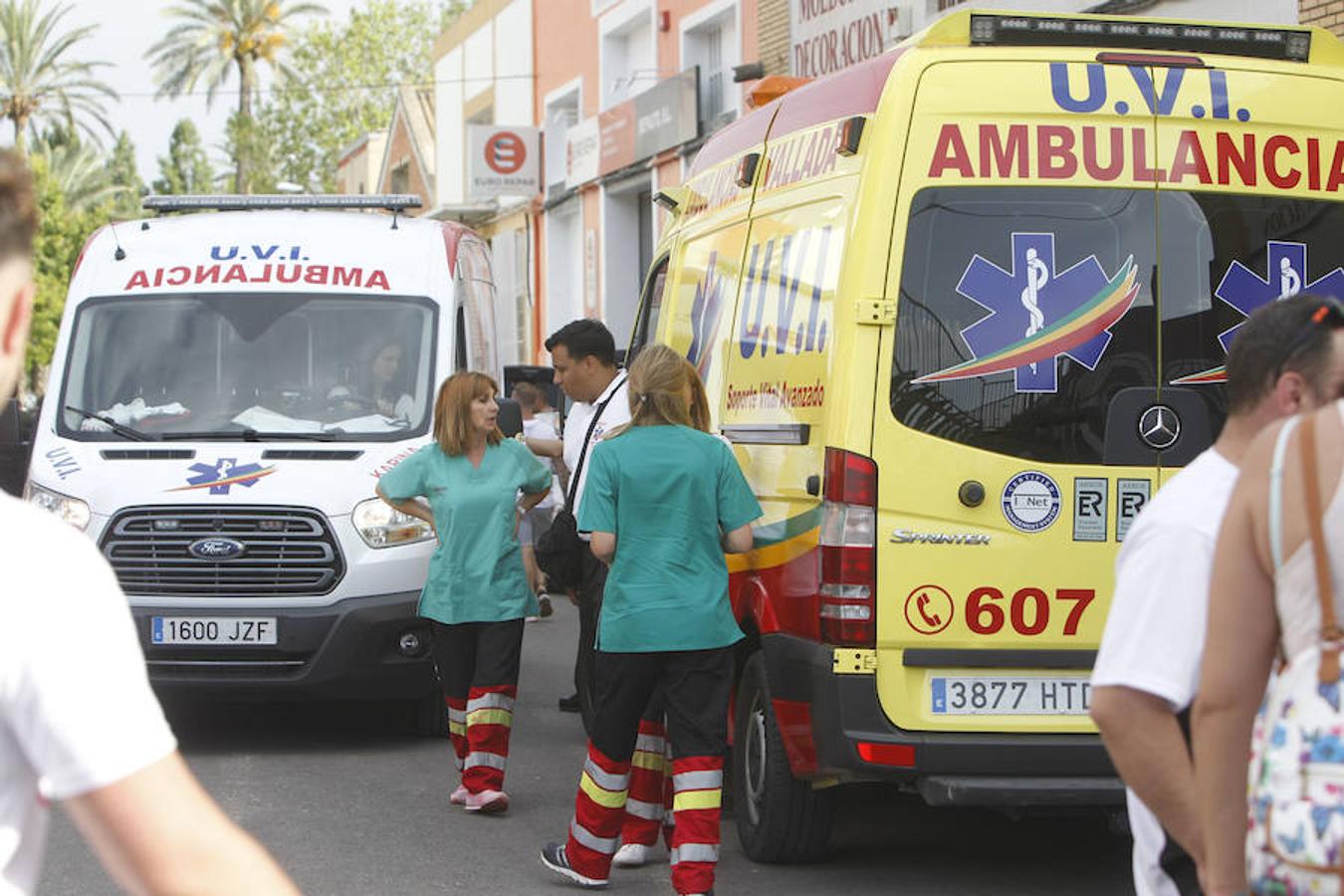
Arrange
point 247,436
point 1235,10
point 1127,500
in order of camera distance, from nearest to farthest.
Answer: point 1127,500
point 247,436
point 1235,10

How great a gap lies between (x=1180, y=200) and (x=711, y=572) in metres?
1.74

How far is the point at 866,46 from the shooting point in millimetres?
17266

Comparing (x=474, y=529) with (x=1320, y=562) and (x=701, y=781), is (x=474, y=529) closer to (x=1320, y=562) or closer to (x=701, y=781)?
(x=701, y=781)

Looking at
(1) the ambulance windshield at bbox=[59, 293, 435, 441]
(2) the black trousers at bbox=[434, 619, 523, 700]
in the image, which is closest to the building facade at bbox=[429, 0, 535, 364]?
(1) the ambulance windshield at bbox=[59, 293, 435, 441]

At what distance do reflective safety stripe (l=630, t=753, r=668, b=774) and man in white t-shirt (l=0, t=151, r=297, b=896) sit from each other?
4.79 meters

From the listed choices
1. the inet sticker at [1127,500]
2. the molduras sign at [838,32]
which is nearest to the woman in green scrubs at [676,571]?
the inet sticker at [1127,500]

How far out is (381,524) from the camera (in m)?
8.94

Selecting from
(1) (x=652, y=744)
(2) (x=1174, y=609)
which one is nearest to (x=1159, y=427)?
(1) (x=652, y=744)

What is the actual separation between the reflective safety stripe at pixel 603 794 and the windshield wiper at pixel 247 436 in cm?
332

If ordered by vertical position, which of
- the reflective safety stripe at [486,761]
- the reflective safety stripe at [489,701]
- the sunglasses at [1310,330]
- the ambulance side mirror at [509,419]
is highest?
the sunglasses at [1310,330]

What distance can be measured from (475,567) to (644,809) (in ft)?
4.67

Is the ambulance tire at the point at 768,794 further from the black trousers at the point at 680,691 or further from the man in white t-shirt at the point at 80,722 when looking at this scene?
the man in white t-shirt at the point at 80,722

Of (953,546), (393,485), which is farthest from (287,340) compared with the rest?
(953,546)

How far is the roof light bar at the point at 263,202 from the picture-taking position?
35.6 ft
